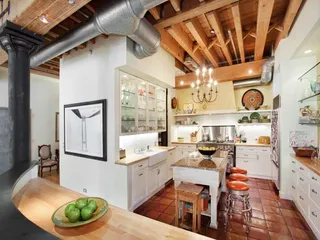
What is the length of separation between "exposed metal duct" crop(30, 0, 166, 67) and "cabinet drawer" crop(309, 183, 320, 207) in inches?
113

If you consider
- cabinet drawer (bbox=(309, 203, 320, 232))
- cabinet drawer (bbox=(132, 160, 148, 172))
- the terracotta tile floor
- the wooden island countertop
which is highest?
the wooden island countertop

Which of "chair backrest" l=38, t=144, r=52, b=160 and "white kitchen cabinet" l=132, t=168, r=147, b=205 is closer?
"white kitchen cabinet" l=132, t=168, r=147, b=205

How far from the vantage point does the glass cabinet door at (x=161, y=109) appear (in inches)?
179

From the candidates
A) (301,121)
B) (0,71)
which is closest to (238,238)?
(301,121)

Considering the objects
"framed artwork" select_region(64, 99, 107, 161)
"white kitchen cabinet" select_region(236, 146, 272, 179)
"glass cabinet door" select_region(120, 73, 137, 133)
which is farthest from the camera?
"white kitchen cabinet" select_region(236, 146, 272, 179)

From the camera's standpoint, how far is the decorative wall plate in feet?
16.7

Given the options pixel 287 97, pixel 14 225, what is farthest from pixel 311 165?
pixel 14 225

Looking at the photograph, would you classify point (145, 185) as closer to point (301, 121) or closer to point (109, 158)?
point (109, 158)

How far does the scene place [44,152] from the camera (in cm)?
518

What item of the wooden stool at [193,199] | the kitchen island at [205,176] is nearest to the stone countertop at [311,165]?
the kitchen island at [205,176]

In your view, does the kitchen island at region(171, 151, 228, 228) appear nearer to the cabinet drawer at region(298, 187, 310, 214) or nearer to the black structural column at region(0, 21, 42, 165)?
the cabinet drawer at region(298, 187, 310, 214)

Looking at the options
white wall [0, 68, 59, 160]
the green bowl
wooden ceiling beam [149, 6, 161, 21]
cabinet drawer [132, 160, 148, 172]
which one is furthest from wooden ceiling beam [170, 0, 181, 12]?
white wall [0, 68, 59, 160]

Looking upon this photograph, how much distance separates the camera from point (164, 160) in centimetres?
401

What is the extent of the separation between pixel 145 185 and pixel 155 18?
2952mm
